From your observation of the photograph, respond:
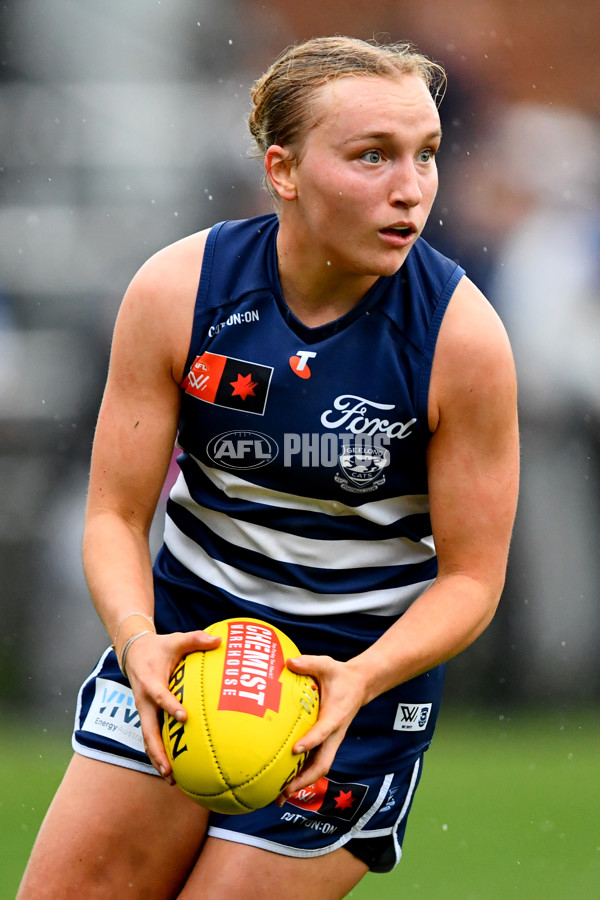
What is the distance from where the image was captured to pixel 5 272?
18.4 ft

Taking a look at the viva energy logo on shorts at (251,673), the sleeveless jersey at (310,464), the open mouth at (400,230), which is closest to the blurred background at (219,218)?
the sleeveless jersey at (310,464)

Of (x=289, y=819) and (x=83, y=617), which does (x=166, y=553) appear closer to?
(x=289, y=819)

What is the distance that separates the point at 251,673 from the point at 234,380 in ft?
1.85

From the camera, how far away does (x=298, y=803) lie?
7.46 feet

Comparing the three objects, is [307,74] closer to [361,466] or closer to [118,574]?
[361,466]

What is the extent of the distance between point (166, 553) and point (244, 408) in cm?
44

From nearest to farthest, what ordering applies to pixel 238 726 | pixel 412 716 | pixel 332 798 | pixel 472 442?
pixel 238 726 → pixel 472 442 → pixel 332 798 → pixel 412 716

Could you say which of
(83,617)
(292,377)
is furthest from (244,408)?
(83,617)

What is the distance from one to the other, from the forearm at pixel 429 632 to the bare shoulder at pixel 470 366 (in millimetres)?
322

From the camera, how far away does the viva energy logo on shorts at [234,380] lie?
2230mm

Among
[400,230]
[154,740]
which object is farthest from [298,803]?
[400,230]

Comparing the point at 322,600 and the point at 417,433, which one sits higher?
the point at 417,433

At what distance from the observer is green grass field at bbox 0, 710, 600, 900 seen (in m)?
4.01

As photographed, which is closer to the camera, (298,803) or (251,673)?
(251,673)
